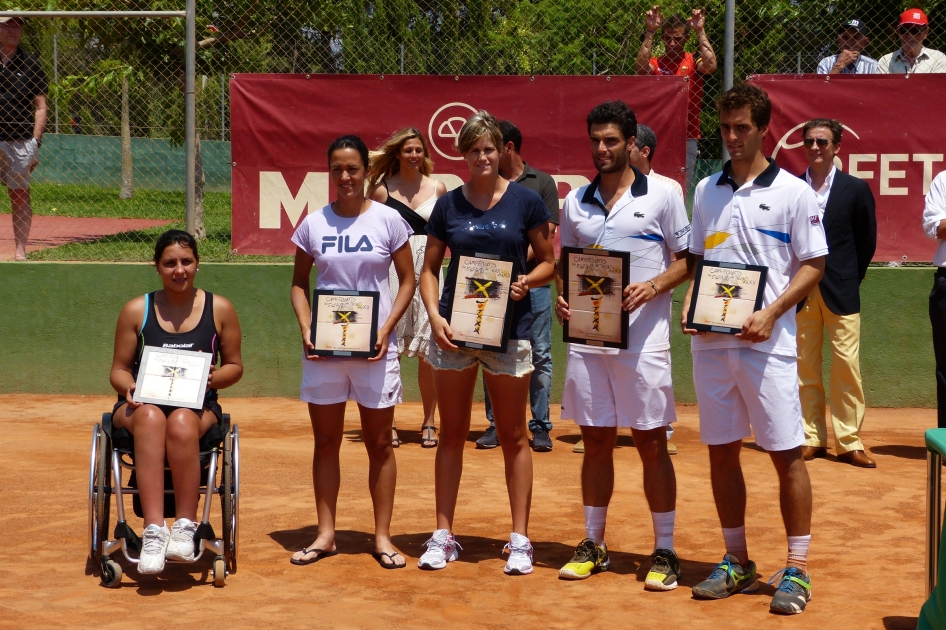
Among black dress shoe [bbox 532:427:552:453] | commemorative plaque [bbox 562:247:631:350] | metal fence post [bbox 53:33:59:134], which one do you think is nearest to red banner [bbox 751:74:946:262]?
black dress shoe [bbox 532:427:552:453]

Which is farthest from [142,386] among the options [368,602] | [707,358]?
[707,358]

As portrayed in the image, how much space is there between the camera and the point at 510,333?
4.97 m

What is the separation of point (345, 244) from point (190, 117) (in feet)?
14.3

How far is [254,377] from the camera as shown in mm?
9148

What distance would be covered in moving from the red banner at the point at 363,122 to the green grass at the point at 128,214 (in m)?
0.28

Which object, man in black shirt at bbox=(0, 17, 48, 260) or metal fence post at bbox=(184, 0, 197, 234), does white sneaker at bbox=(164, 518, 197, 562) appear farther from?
man in black shirt at bbox=(0, 17, 48, 260)

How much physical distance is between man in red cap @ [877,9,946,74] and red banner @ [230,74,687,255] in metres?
1.98

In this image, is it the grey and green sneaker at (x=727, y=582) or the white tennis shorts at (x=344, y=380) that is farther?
the white tennis shorts at (x=344, y=380)

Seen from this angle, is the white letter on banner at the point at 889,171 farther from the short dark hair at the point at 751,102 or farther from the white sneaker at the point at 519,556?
the white sneaker at the point at 519,556

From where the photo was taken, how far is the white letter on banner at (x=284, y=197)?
9.09 m

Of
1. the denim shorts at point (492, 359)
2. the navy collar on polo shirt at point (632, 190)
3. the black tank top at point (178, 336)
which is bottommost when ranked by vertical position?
the denim shorts at point (492, 359)

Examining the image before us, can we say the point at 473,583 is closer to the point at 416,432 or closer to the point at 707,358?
the point at 707,358

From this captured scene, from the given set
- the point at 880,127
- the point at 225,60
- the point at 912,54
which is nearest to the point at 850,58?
the point at 912,54

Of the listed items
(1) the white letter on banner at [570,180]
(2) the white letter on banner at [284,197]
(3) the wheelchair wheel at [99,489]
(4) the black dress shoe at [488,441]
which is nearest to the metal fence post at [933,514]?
(3) the wheelchair wheel at [99,489]
